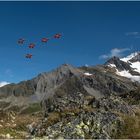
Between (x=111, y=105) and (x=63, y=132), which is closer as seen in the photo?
(x=63, y=132)

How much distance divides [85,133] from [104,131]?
Result: 1.95 metres

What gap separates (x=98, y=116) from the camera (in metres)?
38.5

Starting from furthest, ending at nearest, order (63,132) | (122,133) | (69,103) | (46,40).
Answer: (69,103), (46,40), (122,133), (63,132)

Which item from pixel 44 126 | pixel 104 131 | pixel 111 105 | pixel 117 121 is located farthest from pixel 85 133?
pixel 111 105

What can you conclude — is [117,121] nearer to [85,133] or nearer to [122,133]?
[122,133]

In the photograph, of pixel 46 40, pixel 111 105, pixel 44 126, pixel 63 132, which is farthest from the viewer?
pixel 111 105

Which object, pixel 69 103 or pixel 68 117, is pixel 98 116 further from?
pixel 69 103

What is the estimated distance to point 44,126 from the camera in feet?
134

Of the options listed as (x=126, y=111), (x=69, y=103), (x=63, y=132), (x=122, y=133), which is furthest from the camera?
(x=69, y=103)

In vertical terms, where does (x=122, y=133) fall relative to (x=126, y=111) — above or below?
below

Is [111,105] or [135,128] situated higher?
[111,105]

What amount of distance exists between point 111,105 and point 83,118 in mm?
12421

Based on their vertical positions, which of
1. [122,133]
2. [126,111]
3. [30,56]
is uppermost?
[30,56]

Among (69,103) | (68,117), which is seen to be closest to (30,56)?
(68,117)
